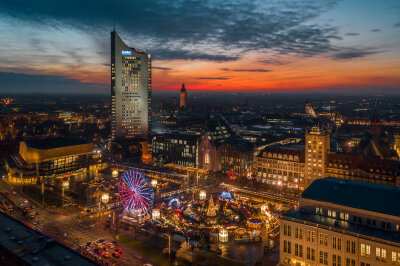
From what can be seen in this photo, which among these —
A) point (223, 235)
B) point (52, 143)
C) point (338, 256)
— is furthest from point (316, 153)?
point (52, 143)

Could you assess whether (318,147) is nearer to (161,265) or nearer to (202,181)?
(202,181)

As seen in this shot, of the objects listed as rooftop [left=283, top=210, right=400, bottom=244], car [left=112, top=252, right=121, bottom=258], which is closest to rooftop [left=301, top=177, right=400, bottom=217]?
rooftop [left=283, top=210, right=400, bottom=244]

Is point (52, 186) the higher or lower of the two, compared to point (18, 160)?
lower

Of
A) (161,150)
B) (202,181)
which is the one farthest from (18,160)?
(202,181)

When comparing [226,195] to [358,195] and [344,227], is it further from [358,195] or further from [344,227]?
[344,227]

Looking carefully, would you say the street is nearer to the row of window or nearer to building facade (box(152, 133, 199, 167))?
the row of window

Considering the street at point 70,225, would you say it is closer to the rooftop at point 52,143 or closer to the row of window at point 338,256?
the row of window at point 338,256
